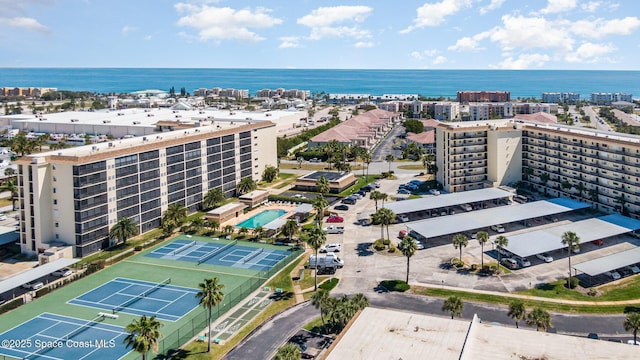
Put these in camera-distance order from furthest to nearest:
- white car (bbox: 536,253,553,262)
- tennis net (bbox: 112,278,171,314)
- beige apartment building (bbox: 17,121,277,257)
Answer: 1. beige apartment building (bbox: 17,121,277,257)
2. white car (bbox: 536,253,553,262)
3. tennis net (bbox: 112,278,171,314)

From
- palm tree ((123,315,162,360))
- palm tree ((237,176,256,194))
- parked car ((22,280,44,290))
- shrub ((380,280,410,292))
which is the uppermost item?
palm tree ((237,176,256,194))

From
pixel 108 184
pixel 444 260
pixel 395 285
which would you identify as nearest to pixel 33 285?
pixel 108 184

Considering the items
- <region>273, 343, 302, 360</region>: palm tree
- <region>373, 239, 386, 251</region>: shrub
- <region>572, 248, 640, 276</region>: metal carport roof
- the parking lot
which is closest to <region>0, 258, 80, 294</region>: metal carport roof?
the parking lot

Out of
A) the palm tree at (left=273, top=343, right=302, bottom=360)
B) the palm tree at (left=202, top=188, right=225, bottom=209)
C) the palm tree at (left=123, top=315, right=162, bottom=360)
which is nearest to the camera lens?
the palm tree at (left=123, top=315, right=162, bottom=360)

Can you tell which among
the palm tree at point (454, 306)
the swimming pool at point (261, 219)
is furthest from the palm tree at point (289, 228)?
the palm tree at point (454, 306)

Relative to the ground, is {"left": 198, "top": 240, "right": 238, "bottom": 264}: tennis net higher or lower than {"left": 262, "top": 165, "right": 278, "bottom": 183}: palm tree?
lower

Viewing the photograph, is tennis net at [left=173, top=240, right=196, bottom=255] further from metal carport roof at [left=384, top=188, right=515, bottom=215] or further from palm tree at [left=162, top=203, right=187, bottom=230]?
metal carport roof at [left=384, top=188, right=515, bottom=215]

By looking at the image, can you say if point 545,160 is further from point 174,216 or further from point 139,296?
point 139,296

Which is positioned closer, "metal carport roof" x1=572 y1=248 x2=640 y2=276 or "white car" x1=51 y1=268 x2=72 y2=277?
"metal carport roof" x1=572 y1=248 x2=640 y2=276
